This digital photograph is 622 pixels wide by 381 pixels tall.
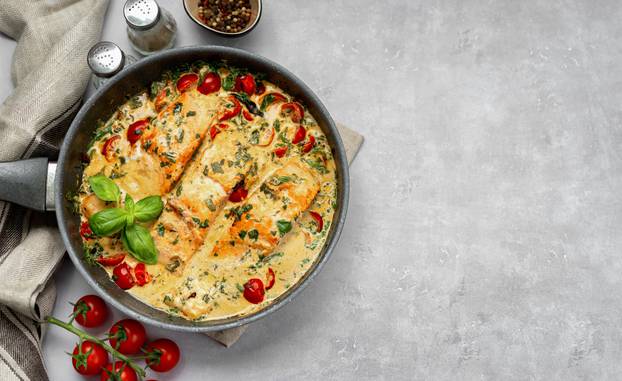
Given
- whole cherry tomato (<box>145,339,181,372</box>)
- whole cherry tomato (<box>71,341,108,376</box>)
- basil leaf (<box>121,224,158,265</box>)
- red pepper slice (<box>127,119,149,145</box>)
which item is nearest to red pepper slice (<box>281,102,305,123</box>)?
red pepper slice (<box>127,119,149,145</box>)

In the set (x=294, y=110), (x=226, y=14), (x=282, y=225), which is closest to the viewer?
(x=282, y=225)

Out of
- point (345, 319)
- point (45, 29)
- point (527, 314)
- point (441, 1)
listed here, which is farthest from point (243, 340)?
point (441, 1)

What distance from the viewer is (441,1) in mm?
4535

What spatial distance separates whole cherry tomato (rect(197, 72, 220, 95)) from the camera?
12.9 feet

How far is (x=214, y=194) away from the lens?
377 centimetres

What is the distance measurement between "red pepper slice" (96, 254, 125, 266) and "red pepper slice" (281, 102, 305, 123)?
4.38 ft

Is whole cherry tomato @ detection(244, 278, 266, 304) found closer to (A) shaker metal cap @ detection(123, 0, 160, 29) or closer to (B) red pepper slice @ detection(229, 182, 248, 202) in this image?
(B) red pepper slice @ detection(229, 182, 248, 202)

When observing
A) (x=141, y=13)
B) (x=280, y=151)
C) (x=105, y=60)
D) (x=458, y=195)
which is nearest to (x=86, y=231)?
(x=105, y=60)

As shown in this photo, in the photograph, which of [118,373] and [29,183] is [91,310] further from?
[29,183]

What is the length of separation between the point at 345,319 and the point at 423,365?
0.61 meters

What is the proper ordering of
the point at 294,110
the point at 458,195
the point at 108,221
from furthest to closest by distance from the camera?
the point at 458,195 < the point at 294,110 < the point at 108,221

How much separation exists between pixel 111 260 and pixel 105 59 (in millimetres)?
1240

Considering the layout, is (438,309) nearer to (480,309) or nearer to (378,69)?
(480,309)

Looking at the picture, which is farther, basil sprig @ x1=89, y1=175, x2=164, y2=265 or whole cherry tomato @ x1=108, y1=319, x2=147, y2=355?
whole cherry tomato @ x1=108, y1=319, x2=147, y2=355
